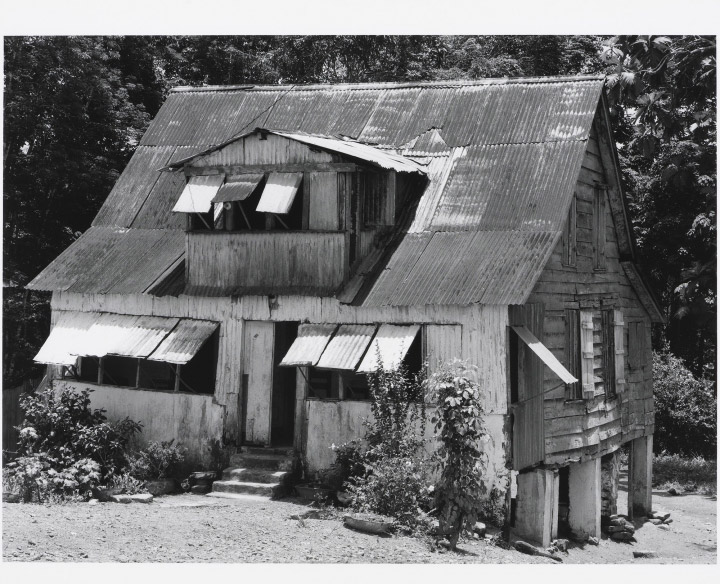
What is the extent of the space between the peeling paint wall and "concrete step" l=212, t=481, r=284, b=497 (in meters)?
0.73

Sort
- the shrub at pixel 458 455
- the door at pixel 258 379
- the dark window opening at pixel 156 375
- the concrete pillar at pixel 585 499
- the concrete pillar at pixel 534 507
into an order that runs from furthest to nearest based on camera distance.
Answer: the dark window opening at pixel 156 375
the concrete pillar at pixel 585 499
the door at pixel 258 379
the concrete pillar at pixel 534 507
the shrub at pixel 458 455

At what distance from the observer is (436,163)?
16391 millimetres

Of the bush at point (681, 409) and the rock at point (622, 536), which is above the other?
the bush at point (681, 409)

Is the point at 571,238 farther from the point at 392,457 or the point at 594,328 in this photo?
the point at 392,457

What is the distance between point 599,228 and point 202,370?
23.9ft

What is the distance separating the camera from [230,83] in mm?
20812

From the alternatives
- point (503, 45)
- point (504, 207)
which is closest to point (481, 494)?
point (504, 207)

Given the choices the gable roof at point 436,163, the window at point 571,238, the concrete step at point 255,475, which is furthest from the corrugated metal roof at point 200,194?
the window at point 571,238

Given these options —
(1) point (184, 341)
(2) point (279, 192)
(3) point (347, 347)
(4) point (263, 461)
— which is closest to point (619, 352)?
(3) point (347, 347)

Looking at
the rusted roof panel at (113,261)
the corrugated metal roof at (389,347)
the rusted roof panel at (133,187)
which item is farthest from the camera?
the rusted roof panel at (133,187)

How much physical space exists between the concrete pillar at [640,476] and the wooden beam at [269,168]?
8.58 m

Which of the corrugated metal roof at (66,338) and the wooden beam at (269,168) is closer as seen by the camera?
the wooden beam at (269,168)

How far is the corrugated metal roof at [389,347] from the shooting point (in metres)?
14.3

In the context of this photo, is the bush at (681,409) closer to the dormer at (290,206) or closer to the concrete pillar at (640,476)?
the concrete pillar at (640,476)
